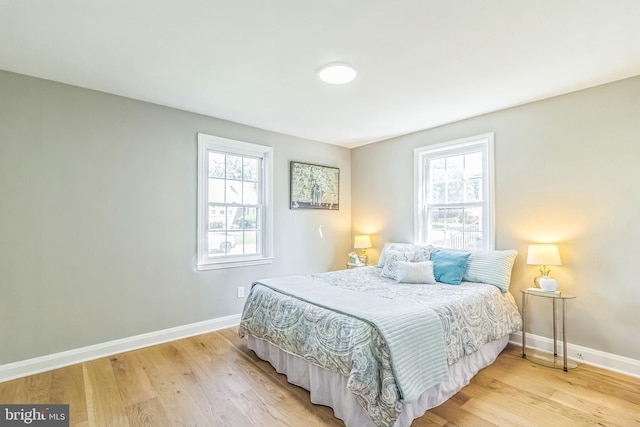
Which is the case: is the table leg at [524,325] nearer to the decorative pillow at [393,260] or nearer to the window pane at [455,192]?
the decorative pillow at [393,260]

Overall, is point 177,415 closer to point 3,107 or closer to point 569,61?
point 3,107

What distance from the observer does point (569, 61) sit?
228 cm

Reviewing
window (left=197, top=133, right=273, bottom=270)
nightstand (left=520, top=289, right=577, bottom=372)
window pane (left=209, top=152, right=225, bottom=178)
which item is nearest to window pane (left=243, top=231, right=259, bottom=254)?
window (left=197, top=133, right=273, bottom=270)

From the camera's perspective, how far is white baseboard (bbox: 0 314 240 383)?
8.02 ft

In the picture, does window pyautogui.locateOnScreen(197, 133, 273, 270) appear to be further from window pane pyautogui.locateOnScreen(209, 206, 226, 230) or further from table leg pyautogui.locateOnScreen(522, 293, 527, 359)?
table leg pyautogui.locateOnScreen(522, 293, 527, 359)

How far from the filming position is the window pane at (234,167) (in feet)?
12.3

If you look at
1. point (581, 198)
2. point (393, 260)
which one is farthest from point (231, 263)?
point (581, 198)

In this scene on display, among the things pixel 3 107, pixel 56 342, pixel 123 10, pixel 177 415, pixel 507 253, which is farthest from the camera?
pixel 507 253

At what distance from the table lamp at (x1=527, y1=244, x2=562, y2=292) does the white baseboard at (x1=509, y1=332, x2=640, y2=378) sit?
595 mm

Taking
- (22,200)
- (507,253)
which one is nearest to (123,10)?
(22,200)

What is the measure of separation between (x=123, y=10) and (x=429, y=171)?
3.47 m

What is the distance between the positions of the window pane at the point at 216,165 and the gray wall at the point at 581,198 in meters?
2.96

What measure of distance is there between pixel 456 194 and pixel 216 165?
291cm

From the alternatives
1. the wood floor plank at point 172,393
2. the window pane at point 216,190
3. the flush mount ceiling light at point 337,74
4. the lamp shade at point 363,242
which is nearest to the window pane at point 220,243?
the window pane at point 216,190
